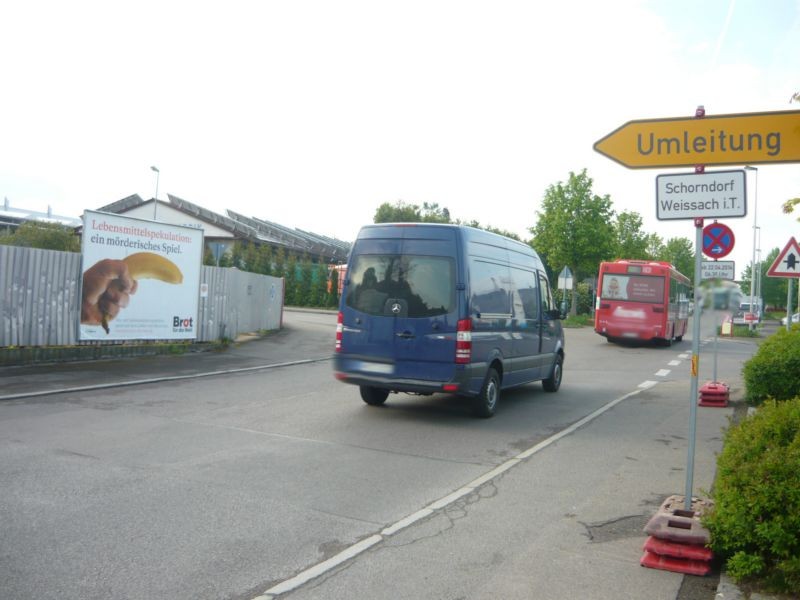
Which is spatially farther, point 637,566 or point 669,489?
point 669,489

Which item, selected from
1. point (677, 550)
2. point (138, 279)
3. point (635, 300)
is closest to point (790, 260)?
point (677, 550)

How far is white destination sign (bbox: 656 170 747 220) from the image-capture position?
541cm

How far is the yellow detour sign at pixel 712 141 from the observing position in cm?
543

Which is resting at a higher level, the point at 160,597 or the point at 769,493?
the point at 769,493

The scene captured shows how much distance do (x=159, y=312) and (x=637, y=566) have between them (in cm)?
1494

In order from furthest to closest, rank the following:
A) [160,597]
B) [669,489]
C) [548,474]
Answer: [548,474], [669,489], [160,597]

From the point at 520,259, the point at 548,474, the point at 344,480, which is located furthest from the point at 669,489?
the point at 520,259

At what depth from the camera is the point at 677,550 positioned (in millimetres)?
4785

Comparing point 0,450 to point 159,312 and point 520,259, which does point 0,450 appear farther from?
point 159,312

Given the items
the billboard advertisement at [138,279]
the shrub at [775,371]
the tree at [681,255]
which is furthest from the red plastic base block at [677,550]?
the tree at [681,255]

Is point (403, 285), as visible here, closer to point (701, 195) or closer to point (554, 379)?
point (554, 379)

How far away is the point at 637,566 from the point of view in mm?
4801

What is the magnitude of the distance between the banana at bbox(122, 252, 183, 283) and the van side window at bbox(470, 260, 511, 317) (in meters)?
9.63

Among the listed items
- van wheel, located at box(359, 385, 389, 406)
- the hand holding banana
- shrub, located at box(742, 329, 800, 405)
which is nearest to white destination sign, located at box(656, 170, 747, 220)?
shrub, located at box(742, 329, 800, 405)
